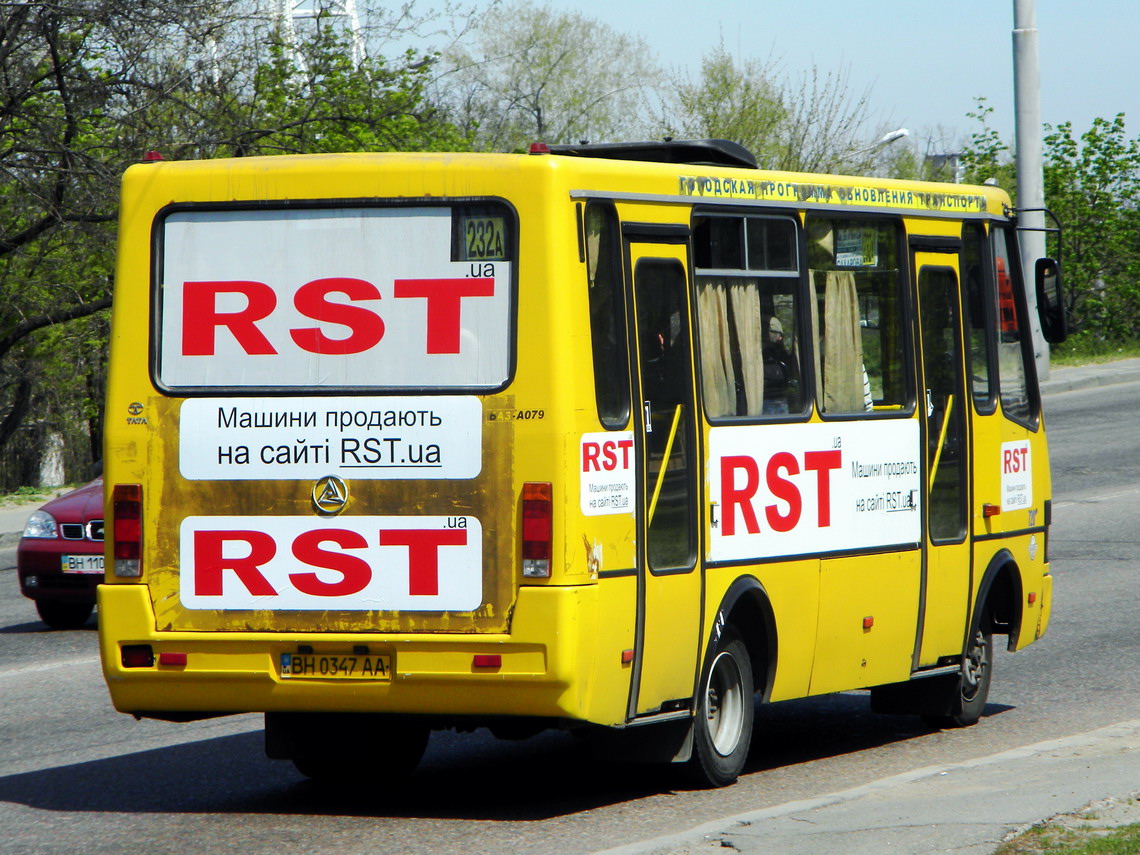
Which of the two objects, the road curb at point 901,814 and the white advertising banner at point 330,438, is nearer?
the road curb at point 901,814

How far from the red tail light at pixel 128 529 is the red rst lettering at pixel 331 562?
2.16 feet

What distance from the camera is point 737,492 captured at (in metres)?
7.84

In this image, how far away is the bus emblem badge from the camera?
705cm

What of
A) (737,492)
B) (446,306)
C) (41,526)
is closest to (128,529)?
(446,306)

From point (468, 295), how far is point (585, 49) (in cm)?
5985

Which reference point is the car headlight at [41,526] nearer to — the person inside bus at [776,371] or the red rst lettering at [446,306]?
the person inside bus at [776,371]

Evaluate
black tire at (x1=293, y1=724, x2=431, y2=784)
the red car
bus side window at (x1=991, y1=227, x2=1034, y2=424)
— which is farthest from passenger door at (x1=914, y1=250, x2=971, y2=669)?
the red car

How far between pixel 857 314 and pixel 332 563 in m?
3.20

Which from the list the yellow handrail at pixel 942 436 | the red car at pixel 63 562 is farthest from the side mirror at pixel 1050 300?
the red car at pixel 63 562

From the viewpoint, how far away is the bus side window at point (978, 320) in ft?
32.0

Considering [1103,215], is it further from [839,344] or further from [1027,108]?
[839,344]

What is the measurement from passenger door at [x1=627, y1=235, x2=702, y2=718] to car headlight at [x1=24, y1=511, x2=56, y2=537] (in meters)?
7.42

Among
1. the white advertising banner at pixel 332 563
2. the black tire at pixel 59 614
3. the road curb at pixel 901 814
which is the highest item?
the white advertising banner at pixel 332 563

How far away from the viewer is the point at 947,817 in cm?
642
